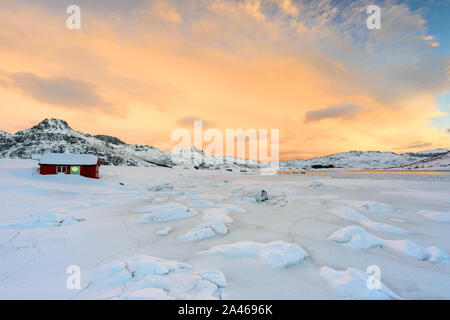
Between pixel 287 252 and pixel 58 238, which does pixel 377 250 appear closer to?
pixel 287 252

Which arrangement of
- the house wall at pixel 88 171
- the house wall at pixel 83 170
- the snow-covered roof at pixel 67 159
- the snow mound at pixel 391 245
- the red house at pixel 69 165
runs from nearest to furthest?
the snow mound at pixel 391 245, the house wall at pixel 83 170, the red house at pixel 69 165, the snow-covered roof at pixel 67 159, the house wall at pixel 88 171

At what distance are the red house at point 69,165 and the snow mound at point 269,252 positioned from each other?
26.0 meters

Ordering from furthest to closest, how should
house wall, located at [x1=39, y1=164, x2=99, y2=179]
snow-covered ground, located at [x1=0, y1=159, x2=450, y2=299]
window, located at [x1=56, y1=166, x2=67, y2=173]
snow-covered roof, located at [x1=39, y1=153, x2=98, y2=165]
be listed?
window, located at [x1=56, y1=166, x2=67, y2=173], snow-covered roof, located at [x1=39, y1=153, x2=98, y2=165], house wall, located at [x1=39, y1=164, x2=99, y2=179], snow-covered ground, located at [x1=0, y1=159, x2=450, y2=299]

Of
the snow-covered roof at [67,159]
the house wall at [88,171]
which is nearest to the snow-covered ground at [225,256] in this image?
the house wall at [88,171]

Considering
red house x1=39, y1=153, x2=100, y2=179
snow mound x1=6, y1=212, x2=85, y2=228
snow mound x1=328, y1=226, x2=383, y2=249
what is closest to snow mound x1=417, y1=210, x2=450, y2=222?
snow mound x1=328, y1=226, x2=383, y2=249

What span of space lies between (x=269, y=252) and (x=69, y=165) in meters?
28.6

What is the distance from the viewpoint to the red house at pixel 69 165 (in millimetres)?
22438

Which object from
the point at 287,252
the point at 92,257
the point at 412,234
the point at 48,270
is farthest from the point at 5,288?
the point at 412,234

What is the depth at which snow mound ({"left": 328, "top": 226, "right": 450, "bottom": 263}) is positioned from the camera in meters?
4.03

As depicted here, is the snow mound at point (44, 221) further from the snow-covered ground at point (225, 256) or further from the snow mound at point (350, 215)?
the snow mound at point (350, 215)

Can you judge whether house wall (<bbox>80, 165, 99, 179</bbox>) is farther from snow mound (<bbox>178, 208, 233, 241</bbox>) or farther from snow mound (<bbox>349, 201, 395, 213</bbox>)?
snow mound (<bbox>349, 201, 395, 213</bbox>)

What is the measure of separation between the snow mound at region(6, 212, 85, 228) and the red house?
64.9 ft
